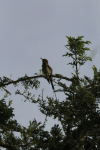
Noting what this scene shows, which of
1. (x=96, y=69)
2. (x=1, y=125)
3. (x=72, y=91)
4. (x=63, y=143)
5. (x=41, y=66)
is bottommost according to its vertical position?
(x=63, y=143)

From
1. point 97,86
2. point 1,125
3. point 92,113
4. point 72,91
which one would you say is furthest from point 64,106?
point 1,125

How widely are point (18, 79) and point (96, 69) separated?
13.3ft

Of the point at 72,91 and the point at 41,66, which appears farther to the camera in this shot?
the point at 41,66

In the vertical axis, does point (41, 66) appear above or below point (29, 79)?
above

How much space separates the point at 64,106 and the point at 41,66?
374 centimetres

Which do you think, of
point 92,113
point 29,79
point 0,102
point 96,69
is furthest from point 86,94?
point 0,102

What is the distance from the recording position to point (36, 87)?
9438 mm

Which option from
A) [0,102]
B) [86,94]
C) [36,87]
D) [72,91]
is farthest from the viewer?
[36,87]

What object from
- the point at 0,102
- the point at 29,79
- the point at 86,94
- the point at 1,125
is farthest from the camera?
the point at 29,79

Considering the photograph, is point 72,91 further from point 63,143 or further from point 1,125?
point 1,125

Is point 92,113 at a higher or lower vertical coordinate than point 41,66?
lower

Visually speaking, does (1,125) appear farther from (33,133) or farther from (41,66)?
(41,66)

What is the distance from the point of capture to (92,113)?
→ 6.83 metres

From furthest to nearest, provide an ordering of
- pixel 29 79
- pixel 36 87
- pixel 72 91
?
pixel 36 87
pixel 29 79
pixel 72 91
